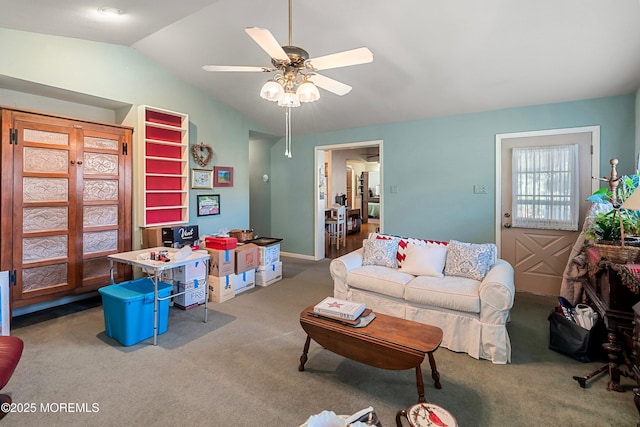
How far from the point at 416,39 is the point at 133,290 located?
3.62 metres

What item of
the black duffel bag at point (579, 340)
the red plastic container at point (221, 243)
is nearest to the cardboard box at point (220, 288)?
the red plastic container at point (221, 243)

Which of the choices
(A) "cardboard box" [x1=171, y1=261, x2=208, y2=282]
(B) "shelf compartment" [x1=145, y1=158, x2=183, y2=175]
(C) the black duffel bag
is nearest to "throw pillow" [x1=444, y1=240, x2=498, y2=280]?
(C) the black duffel bag

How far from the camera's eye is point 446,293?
8.34 ft

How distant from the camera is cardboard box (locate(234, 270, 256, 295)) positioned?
3.91 metres

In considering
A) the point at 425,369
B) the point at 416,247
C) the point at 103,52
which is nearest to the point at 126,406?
the point at 425,369

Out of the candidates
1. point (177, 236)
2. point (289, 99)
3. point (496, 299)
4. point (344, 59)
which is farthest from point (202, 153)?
point (496, 299)

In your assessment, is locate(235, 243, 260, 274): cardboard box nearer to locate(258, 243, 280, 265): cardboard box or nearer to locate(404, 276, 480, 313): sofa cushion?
locate(258, 243, 280, 265): cardboard box

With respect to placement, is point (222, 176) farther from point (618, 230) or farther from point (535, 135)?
point (618, 230)

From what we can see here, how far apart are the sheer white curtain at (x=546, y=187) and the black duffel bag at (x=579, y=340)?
1762 mm

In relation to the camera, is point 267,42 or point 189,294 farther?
point 189,294

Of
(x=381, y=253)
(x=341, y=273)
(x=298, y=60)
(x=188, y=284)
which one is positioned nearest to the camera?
(x=298, y=60)

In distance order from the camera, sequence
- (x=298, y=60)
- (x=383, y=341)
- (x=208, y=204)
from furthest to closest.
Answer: (x=208, y=204) < (x=298, y=60) < (x=383, y=341)

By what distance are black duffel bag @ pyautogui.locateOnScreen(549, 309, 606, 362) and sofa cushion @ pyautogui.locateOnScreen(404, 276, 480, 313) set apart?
70cm

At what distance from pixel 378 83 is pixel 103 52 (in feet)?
10.8
